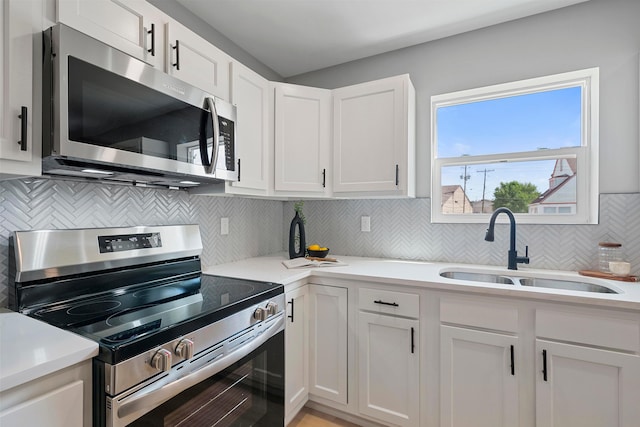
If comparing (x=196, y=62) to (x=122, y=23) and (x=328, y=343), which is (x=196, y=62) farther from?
(x=328, y=343)

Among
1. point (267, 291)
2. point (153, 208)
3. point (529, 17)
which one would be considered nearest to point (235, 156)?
point (153, 208)

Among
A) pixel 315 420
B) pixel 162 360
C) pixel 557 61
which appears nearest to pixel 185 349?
pixel 162 360

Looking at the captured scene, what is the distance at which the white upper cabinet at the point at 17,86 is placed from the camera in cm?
94

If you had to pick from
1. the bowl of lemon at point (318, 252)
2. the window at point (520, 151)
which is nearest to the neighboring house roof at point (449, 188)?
the window at point (520, 151)

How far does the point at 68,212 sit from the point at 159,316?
0.68 m

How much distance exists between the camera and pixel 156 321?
1.07 metres

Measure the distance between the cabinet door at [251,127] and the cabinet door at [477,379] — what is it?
4.46 ft

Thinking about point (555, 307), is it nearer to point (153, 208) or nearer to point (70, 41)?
point (153, 208)

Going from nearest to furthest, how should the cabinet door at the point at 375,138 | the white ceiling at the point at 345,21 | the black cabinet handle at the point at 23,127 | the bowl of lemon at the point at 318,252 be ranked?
the black cabinet handle at the point at 23,127 → the white ceiling at the point at 345,21 → the cabinet door at the point at 375,138 → the bowl of lemon at the point at 318,252

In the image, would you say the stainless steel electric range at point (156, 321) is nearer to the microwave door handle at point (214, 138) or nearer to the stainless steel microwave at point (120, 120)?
the stainless steel microwave at point (120, 120)

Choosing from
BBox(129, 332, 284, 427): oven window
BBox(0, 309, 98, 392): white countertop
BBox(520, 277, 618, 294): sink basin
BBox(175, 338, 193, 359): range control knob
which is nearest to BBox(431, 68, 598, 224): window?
BBox(520, 277, 618, 294): sink basin

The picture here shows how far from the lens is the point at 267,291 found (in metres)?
1.48

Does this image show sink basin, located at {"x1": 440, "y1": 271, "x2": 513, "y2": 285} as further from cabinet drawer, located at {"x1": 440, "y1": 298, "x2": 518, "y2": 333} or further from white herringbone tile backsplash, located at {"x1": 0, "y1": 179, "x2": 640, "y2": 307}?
cabinet drawer, located at {"x1": 440, "y1": 298, "x2": 518, "y2": 333}

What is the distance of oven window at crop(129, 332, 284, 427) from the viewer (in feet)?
3.33
